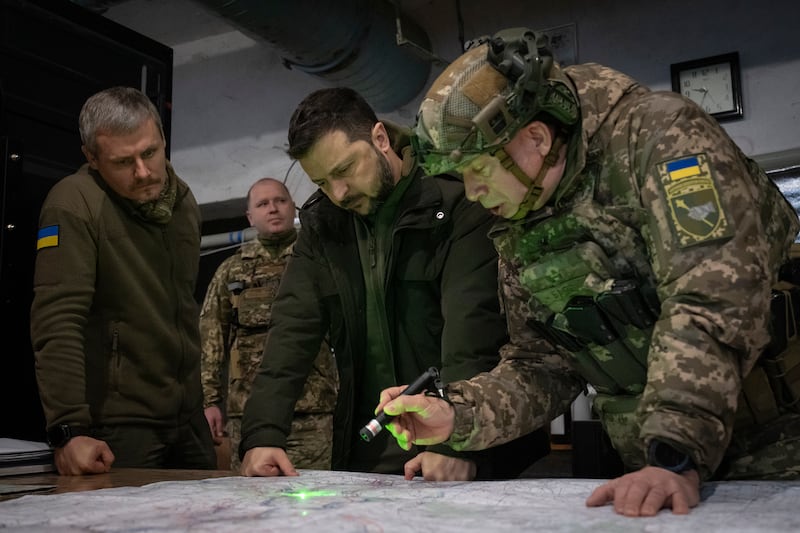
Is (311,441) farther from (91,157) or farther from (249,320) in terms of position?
(91,157)

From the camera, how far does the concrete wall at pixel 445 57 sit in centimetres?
344

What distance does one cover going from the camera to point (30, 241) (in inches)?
75.4

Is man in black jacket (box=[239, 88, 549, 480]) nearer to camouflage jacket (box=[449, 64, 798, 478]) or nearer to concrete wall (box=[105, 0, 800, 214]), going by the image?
camouflage jacket (box=[449, 64, 798, 478])

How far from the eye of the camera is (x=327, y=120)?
172 cm

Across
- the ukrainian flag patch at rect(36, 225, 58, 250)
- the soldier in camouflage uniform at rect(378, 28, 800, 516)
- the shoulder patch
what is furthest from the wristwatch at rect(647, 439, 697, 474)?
the ukrainian flag patch at rect(36, 225, 58, 250)

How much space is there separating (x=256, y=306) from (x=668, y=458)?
8.76ft

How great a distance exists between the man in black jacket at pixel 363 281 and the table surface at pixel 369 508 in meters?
0.28

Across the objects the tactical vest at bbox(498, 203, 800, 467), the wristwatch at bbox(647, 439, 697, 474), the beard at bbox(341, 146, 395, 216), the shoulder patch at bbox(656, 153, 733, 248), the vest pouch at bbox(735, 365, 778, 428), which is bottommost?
the wristwatch at bbox(647, 439, 697, 474)

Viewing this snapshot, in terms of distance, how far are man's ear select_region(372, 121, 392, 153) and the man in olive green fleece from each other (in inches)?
22.0

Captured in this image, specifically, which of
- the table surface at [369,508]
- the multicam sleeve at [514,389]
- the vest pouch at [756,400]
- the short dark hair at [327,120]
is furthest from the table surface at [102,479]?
the vest pouch at [756,400]

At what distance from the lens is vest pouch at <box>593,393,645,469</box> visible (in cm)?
131

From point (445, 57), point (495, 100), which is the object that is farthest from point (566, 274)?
point (445, 57)

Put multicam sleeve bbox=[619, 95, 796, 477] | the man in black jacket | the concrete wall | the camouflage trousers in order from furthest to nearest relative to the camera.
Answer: the concrete wall
the camouflage trousers
the man in black jacket
multicam sleeve bbox=[619, 95, 796, 477]

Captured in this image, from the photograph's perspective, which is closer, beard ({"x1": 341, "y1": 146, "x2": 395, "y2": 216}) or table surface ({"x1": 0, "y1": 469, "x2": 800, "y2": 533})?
table surface ({"x1": 0, "y1": 469, "x2": 800, "y2": 533})
